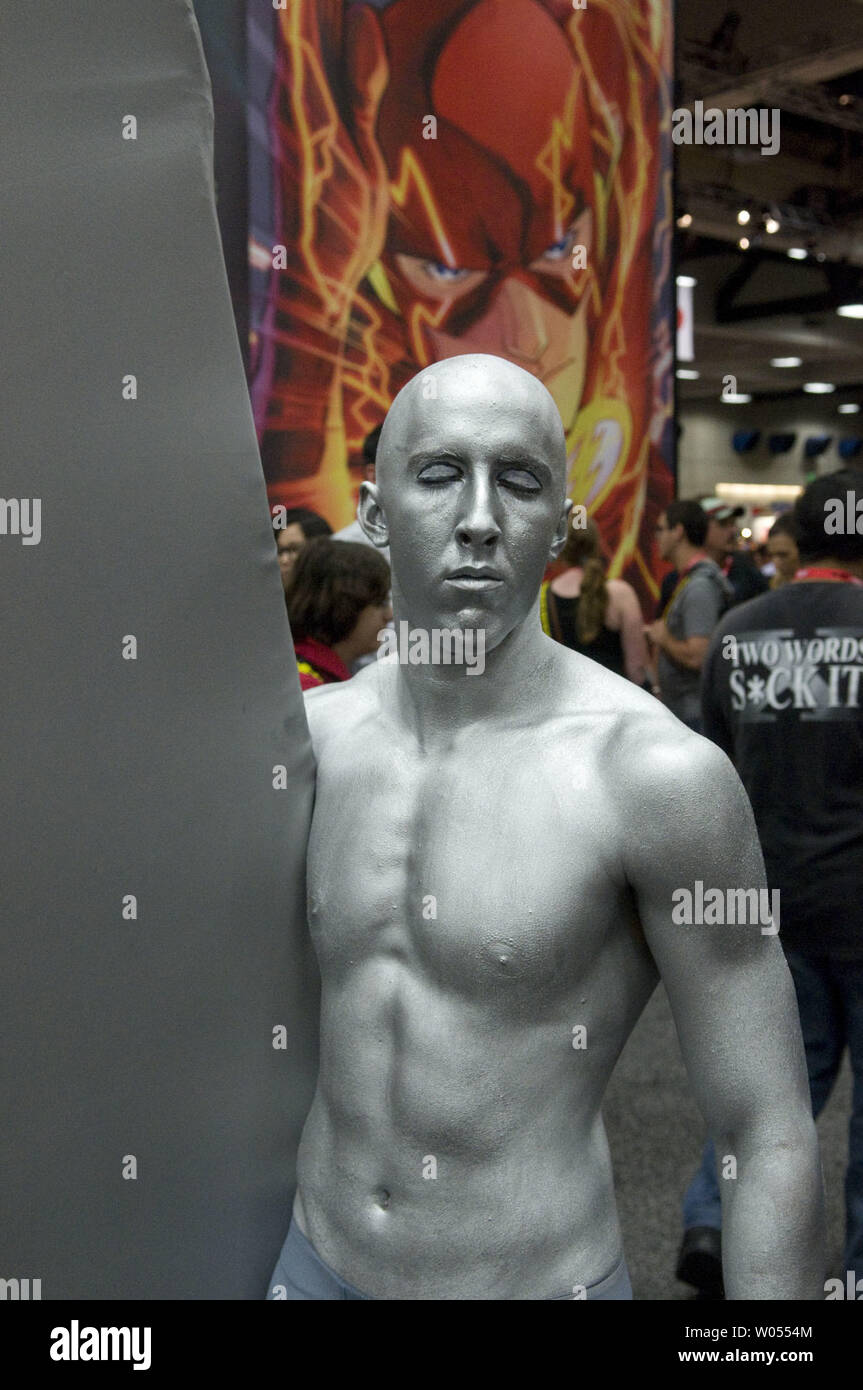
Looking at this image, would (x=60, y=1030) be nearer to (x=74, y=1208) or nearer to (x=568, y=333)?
(x=74, y=1208)

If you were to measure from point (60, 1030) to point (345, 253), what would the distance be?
166 inches

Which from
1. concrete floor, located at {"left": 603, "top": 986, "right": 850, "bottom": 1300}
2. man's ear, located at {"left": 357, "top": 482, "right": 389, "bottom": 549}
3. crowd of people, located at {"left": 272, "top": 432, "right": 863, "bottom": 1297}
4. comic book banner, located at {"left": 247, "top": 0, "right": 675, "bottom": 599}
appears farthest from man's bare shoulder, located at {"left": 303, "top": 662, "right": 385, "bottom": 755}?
comic book banner, located at {"left": 247, "top": 0, "right": 675, "bottom": 599}

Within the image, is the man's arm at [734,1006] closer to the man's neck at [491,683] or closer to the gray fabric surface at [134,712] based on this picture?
the man's neck at [491,683]

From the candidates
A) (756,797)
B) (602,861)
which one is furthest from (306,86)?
(602,861)

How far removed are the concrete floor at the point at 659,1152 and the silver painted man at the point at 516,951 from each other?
188cm

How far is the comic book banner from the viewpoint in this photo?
15.8ft

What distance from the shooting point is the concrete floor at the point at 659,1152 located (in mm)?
3205

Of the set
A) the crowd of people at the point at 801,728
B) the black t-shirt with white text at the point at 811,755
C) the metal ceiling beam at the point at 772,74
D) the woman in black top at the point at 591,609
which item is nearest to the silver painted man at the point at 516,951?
the crowd of people at the point at 801,728

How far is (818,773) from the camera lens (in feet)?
9.38

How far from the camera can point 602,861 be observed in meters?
1.22

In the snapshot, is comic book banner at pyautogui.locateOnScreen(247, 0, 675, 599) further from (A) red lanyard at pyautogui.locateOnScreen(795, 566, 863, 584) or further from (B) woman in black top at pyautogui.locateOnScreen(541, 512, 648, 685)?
(A) red lanyard at pyautogui.locateOnScreen(795, 566, 863, 584)

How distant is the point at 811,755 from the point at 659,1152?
148cm

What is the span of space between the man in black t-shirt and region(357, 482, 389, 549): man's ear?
1671 millimetres

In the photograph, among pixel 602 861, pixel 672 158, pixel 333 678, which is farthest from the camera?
pixel 672 158
